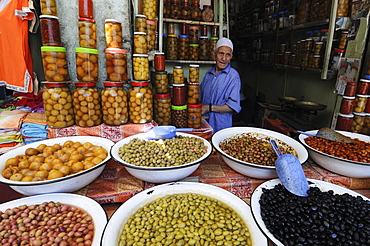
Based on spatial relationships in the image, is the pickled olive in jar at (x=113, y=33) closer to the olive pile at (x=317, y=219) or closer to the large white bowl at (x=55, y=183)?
the large white bowl at (x=55, y=183)

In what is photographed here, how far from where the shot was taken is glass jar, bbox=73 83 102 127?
5.03ft

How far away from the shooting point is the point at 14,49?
200 cm

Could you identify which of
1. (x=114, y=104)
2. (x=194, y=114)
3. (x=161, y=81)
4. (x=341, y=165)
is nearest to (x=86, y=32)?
(x=114, y=104)

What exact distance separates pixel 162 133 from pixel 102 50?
0.92m

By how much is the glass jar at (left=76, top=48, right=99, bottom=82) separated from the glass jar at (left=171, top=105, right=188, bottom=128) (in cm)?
73

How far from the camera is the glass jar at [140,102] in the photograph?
1625mm

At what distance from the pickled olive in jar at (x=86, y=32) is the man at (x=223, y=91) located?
1.52 meters

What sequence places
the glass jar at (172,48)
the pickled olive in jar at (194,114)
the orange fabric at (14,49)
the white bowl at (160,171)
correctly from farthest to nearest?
the glass jar at (172,48)
the pickled olive in jar at (194,114)
the orange fabric at (14,49)
the white bowl at (160,171)

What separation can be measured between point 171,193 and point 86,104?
91cm

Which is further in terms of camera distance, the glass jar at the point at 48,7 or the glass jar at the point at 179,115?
the glass jar at the point at 179,115

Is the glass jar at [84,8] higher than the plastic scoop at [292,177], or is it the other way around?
the glass jar at [84,8]

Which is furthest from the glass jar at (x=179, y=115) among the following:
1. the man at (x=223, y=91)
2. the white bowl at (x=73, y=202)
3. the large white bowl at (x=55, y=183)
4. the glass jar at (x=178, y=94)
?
the white bowl at (x=73, y=202)

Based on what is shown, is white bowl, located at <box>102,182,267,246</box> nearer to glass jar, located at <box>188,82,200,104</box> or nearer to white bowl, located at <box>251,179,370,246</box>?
white bowl, located at <box>251,179,370,246</box>

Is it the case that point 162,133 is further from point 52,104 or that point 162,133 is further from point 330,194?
point 330,194
